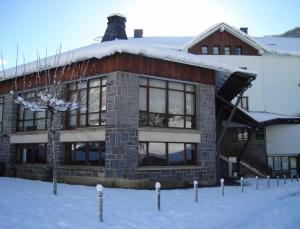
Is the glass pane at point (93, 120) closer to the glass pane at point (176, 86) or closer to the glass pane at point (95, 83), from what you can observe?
the glass pane at point (95, 83)

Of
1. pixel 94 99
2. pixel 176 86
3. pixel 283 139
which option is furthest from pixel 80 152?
pixel 283 139

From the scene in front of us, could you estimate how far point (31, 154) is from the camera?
823 inches

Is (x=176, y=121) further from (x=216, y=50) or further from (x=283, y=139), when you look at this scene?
(x=283, y=139)

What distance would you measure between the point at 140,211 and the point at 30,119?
526 inches

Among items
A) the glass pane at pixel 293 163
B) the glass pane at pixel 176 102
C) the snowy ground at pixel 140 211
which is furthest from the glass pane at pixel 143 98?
the glass pane at pixel 293 163

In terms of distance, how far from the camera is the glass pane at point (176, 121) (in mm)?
18828

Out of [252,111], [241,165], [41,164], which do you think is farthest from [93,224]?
[252,111]

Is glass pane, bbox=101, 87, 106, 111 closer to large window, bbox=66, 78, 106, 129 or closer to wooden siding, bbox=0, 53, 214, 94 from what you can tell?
large window, bbox=66, 78, 106, 129

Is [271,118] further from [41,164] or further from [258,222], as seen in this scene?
[258,222]

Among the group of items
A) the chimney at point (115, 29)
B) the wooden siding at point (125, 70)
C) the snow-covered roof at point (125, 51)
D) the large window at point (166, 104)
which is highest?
the chimney at point (115, 29)

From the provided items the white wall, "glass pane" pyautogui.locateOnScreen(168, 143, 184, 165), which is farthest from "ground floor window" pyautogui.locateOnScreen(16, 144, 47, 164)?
the white wall

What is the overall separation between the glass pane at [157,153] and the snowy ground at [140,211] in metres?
3.46

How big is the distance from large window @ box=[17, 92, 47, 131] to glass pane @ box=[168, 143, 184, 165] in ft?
24.1

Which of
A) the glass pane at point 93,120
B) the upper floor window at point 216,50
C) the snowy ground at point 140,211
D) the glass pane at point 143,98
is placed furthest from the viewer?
the upper floor window at point 216,50
